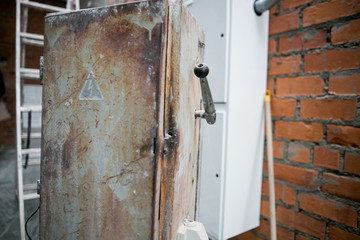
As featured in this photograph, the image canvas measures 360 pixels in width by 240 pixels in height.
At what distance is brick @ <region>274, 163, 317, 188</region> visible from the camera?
0.92 m

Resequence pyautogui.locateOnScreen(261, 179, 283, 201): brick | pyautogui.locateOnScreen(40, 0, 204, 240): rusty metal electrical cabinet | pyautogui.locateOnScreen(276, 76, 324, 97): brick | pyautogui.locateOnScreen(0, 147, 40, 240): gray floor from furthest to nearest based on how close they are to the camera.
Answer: pyautogui.locateOnScreen(0, 147, 40, 240): gray floor < pyautogui.locateOnScreen(261, 179, 283, 201): brick < pyautogui.locateOnScreen(276, 76, 324, 97): brick < pyautogui.locateOnScreen(40, 0, 204, 240): rusty metal electrical cabinet

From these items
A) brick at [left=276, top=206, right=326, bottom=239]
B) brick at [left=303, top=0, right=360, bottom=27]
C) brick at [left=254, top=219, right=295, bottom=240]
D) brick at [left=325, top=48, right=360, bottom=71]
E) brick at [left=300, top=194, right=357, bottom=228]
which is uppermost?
brick at [left=303, top=0, right=360, bottom=27]

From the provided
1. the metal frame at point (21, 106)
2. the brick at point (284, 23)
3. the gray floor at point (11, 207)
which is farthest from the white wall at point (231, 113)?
the gray floor at point (11, 207)

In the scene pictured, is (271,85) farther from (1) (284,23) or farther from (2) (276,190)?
(2) (276,190)

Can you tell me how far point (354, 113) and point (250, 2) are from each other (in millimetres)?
603

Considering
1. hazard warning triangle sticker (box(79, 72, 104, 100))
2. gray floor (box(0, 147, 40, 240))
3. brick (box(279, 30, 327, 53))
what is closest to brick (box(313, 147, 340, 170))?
brick (box(279, 30, 327, 53))

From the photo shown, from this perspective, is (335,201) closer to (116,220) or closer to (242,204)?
(242,204)

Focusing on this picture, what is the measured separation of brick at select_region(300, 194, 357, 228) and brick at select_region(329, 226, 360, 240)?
0.11 feet

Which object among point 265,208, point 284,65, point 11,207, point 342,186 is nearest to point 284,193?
point 265,208

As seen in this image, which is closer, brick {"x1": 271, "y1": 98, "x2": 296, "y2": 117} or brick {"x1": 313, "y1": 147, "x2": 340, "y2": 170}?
brick {"x1": 313, "y1": 147, "x2": 340, "y2": 170}

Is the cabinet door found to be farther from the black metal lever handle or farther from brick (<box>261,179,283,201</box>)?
brick (<box>261,179,283,201</box>)

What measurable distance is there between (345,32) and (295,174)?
2.02 feet

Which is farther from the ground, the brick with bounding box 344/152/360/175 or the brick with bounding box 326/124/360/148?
the brick with bounding box 326/124/360/148

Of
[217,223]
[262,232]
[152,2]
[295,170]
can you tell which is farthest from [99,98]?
[262,232]
